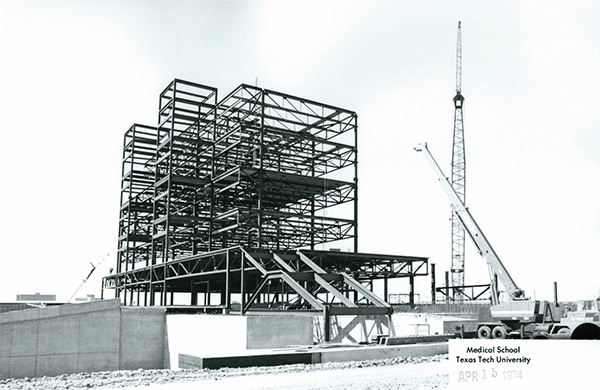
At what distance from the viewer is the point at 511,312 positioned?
71.7 ft

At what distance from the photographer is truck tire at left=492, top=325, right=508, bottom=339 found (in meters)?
20.9

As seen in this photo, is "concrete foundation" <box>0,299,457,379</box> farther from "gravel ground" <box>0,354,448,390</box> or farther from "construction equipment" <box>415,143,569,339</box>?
"gravel ground" <box>0,354,448,390</box>

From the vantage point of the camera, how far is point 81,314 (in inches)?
1286

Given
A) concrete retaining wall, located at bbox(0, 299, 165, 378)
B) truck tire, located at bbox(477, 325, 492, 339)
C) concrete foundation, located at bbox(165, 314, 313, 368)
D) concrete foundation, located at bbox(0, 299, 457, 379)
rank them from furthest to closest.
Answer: concrete retaining wall, located at bbox(0, 299, 165, 378)
concrete foundation, located at bbox(0, 299, 457, 379)
concrete foundation, located at bbox(165, 314, 313, 368)
truck tire, located at bbox(477, 325, 492, 339)

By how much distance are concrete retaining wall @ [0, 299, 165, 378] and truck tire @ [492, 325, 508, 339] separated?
21925 mm

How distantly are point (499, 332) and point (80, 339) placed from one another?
894 inches

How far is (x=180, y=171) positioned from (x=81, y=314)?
27.4 m

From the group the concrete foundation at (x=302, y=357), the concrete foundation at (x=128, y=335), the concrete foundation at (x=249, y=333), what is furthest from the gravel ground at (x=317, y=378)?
the concrete foundation at (x=249, y=333)

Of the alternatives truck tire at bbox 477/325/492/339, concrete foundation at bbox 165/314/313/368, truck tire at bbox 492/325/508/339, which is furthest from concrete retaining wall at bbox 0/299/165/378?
truck tire at bbox 492/325/508/339

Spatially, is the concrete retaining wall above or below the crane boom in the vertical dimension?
below

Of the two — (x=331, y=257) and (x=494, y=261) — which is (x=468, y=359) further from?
(x=331, y=257)

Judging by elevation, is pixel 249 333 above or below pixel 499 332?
below

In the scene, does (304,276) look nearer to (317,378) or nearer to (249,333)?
(249,333)

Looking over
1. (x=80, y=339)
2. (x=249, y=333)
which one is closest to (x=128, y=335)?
(x=80, y=339)
